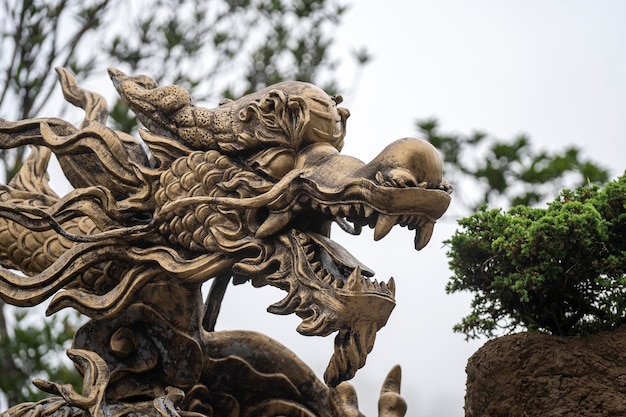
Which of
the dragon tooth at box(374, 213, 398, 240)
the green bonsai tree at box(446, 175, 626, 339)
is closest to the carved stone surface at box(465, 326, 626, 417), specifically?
the green bonsai tree at box(446, 175, 626, 339)

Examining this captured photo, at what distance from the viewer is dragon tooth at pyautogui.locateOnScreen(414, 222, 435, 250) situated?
206cm

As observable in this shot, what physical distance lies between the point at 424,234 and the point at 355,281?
0.60ft

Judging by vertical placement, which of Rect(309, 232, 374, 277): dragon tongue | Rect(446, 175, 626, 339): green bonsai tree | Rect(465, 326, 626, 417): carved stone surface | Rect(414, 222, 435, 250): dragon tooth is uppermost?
Rect(446, 175, 626, 339): green bonsai tree

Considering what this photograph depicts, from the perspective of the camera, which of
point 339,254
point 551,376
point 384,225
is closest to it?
point 384,225

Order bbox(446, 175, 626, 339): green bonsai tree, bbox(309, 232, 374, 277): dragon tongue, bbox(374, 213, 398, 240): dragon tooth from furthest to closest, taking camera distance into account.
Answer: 1. bbox(446, 175, 626, 339): green bonsai tree
2. bbox(309, 232, 374, 277): dragon tongue
3. bbox(374, 213, 398, 240): dragon tooth

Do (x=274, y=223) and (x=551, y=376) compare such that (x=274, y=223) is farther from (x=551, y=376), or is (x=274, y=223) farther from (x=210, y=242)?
(x=551, y=376)

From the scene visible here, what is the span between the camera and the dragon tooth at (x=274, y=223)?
218 cm

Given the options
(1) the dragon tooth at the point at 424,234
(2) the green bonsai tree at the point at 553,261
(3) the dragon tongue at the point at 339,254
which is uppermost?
(2) the green bonsai tree at the point at 553,261

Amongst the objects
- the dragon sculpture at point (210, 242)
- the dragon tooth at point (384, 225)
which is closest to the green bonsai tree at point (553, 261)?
the dragon sculpture at point (210, 242)

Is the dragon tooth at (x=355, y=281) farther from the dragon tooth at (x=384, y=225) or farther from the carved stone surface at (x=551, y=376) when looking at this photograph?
the carved stone surface at (x=551, y=376)

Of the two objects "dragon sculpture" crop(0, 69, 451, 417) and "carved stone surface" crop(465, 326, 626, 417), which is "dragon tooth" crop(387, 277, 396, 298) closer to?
"dragon sculpture" crop(0, 69, 451, 417)

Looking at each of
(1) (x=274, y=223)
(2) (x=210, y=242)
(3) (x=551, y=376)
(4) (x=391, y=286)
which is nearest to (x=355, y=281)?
(4) (x=391, y=286)

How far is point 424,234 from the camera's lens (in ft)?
6.78

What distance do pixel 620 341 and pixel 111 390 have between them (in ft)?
4.03
